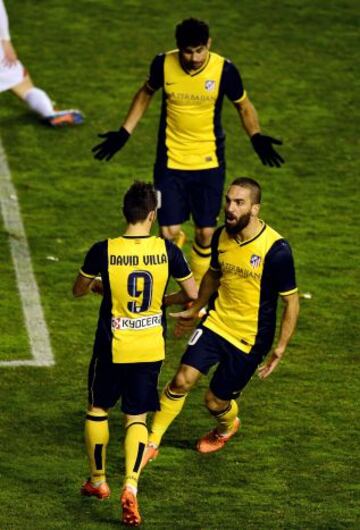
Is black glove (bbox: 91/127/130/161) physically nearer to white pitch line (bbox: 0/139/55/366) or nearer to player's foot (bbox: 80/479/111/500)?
white pitch line (bbox: 0/139/55/366)

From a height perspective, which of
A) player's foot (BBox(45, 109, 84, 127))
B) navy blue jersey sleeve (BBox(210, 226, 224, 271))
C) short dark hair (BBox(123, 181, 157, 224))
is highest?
short dark hair (BBox(123, 181, 157, 224))

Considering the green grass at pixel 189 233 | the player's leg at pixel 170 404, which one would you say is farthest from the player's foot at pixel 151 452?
the green grass at pixel 189 233

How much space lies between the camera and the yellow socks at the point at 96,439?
37.2ft

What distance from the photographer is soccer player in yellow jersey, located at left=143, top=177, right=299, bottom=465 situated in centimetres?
1165

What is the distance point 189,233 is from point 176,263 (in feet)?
19.7

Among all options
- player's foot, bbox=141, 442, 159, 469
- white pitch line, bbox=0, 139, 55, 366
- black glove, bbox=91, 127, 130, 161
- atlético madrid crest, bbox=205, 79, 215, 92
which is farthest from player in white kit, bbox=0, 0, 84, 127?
player's foot, bbox=141, 442, 159, 469

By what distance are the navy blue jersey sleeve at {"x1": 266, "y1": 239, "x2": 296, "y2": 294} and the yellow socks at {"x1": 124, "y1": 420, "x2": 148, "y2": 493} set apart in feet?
4.49

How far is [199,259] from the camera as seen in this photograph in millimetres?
15203

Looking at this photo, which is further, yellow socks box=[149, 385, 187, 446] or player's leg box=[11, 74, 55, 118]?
player's leg box=[11, 74, 55, 118]

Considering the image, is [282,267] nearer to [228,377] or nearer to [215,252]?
[215,252]

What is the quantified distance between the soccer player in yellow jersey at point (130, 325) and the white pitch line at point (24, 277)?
8.88ft

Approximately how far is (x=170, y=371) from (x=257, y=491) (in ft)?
8.06

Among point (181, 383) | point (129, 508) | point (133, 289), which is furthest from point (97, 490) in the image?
point (133, 289)

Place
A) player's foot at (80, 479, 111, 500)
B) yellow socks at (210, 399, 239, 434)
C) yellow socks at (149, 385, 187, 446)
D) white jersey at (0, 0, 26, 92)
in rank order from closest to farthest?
player's foot at (80, 479, 111, 500) < yellow socks at (149, 385, 187, 446) < yellow socks at (210, 399, 239, 434) < white jersey at (0, 0, 26, 92)
